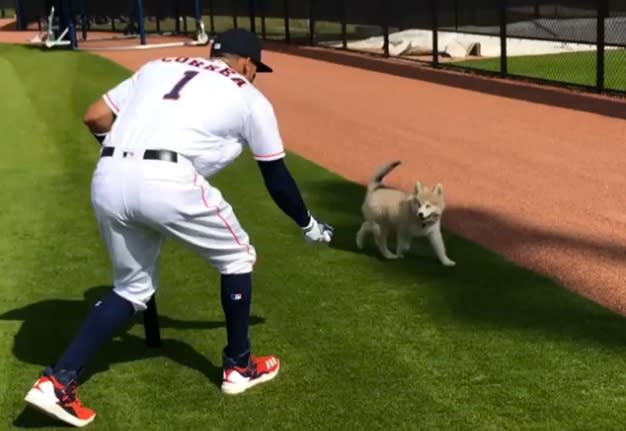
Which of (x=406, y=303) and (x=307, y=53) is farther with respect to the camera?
(x=307, y=53)

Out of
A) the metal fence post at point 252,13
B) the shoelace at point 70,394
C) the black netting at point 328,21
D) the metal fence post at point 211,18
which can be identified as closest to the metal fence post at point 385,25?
the black netting at point 328,21

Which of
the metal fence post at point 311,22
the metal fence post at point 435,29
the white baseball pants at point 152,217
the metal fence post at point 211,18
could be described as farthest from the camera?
the metal fence post at point 211,18

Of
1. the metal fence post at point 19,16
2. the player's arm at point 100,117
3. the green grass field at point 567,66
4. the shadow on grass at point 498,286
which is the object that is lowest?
the shadow on grass at point 498,286

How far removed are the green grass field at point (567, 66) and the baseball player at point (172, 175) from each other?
1126 centimetres

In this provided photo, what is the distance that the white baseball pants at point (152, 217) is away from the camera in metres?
4.07

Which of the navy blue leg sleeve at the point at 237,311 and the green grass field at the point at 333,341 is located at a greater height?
the navy blue leg sleeve at the point at 237,311

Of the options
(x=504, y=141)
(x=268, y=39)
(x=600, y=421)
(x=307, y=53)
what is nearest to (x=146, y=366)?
(x=600, y=421)

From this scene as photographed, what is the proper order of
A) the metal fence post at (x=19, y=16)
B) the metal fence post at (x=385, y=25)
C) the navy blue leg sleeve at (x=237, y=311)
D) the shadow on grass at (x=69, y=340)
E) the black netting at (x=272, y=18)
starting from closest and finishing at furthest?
the navy blue leg sleeve at (x=237, y=311) < the shadow on grass at (x=69, y=340) < the metal fence post at (x=385, y=25) < the black netting at (x=272, y=18) < the metal fence post at (x=19, y=16)

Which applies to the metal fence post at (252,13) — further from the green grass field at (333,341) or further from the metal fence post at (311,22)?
the green grass field at (333,341)

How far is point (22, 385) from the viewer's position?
4891mm

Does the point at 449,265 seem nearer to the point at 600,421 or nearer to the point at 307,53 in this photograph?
the point at 600,421

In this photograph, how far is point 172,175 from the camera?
13.4 ft

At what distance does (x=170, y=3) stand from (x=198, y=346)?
33510 mm

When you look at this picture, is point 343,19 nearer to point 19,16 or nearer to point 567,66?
point 567,66
